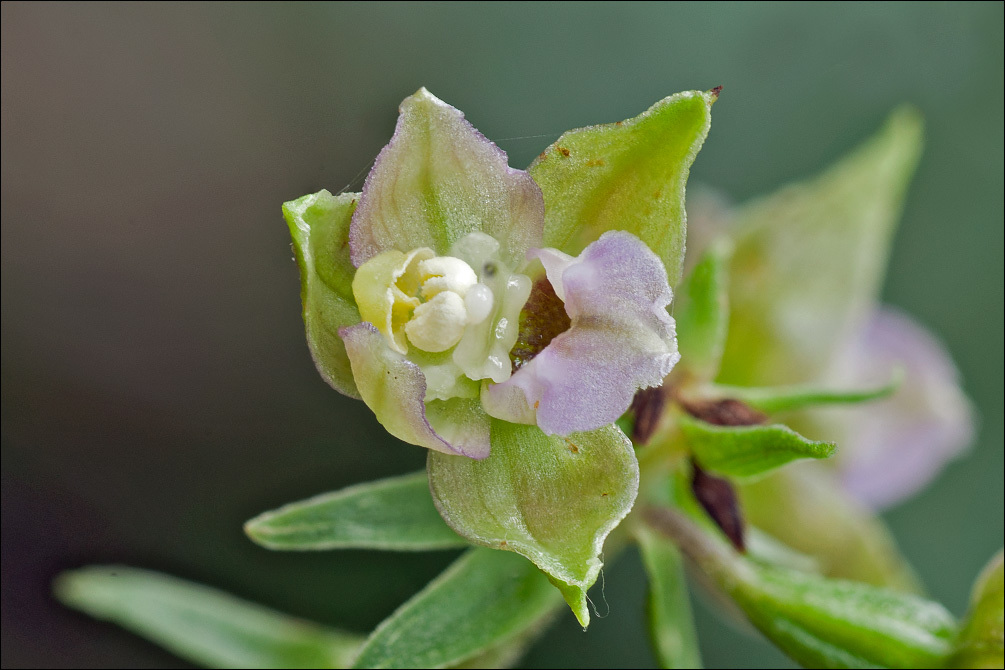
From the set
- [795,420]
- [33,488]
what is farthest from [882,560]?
[33,488]

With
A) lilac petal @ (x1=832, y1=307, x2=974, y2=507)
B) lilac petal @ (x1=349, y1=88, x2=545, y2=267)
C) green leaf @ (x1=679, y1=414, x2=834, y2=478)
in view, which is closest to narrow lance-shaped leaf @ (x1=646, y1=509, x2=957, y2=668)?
green leaf @ (x1=679, y1=414, x2=834, y2=478)

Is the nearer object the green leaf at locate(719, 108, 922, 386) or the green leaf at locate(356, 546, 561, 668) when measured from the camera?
the green leaf at locate(356, 546, 561, 668)

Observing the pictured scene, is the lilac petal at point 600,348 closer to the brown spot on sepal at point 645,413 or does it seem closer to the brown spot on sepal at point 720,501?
the brown spot on sepal at point 645,413

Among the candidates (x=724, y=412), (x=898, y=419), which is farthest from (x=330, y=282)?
(x=898, y=419)

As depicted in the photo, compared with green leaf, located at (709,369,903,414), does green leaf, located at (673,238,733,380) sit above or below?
above

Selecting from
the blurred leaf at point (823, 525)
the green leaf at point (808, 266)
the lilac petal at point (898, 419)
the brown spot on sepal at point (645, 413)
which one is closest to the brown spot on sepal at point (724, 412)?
the brown spot on sepal at point (645, 413)

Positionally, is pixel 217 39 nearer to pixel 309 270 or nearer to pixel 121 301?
pixel 121 301

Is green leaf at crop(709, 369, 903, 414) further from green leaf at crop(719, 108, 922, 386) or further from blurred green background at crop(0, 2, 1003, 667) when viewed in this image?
blurred green background at crop(0, 2, 1003, 667)
